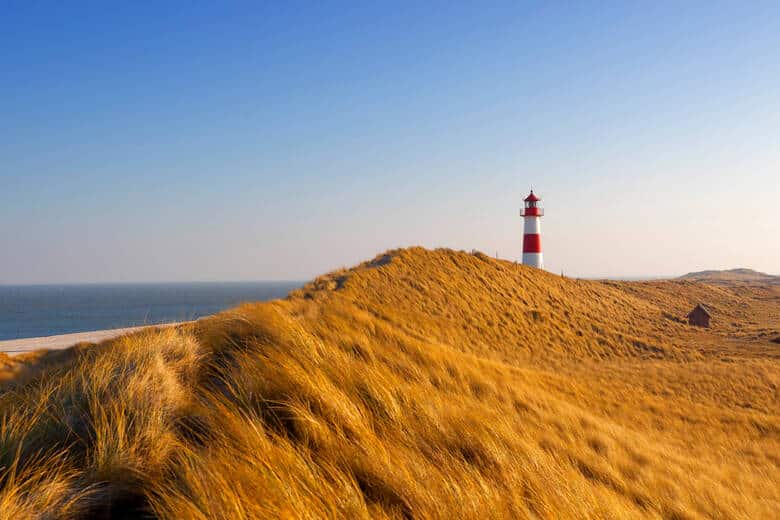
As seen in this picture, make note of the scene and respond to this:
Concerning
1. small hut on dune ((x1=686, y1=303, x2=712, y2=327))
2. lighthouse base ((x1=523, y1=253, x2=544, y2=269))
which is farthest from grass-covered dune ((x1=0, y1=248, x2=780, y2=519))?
small hut on dune ((x1=686, y1=303, x2=712, y2=327))

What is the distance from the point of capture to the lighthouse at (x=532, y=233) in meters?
38.5

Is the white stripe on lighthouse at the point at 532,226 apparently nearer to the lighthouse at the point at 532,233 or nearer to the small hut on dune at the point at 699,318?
the lighthouse at the point at 532,233

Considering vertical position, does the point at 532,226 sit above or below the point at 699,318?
above

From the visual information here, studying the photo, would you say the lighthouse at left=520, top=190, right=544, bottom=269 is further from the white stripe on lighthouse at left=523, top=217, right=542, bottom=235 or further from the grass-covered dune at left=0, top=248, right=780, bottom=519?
the grass-covered dune at left=0, top=248, right=780, bottom=519

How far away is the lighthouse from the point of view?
38.5 meters

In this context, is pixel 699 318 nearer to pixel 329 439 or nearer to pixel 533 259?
pixel 533 259

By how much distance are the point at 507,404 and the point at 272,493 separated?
17.5ft

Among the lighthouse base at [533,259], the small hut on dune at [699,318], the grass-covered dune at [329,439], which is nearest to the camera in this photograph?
the grass-covered dune at [329,439]

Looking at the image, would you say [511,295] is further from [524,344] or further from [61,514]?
[61,514]

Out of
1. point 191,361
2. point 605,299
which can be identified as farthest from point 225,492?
point 605,299

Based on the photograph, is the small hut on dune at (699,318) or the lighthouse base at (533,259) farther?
the lighthouse base at (533,259)

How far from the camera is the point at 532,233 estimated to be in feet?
128

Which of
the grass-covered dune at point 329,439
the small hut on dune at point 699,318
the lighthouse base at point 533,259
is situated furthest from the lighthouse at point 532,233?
the grass-covered dune at point 329,439

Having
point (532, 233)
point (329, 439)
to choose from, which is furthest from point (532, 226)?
point (329, 439)
